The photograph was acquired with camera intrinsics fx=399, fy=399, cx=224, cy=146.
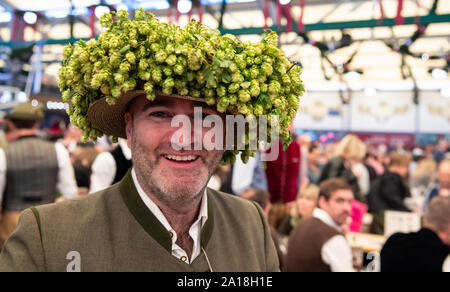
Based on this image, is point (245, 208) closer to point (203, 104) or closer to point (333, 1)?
point (203, 104)

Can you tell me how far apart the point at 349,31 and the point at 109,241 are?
18.0 feet

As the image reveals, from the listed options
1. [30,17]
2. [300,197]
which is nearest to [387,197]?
[300,197]

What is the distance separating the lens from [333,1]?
8570 millimetres

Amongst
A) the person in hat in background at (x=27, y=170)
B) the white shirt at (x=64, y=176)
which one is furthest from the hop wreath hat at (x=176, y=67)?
the white shirt at (x=64, y=176)

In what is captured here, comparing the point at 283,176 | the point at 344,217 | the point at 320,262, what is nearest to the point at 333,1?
the point at 283,176

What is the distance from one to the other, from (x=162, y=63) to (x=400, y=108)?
18.9 metres

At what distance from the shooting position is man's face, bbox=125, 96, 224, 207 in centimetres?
117

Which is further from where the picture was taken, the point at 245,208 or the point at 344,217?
the point at 344,217

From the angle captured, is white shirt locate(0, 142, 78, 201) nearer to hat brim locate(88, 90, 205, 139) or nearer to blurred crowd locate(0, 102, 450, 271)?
blurred crowd locate(0, 102, 450, 271)

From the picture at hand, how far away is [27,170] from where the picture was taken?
298cm

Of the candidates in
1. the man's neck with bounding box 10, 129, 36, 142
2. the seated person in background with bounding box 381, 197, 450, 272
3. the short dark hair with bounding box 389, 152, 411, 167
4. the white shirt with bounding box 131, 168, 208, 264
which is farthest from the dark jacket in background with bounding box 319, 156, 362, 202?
the white shirt with bounding box 131, 168, 208, 264

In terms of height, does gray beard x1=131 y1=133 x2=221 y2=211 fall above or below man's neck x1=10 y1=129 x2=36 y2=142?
below

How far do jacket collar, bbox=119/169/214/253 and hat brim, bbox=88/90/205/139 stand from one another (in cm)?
20

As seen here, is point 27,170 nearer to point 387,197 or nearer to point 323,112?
point 387,197
